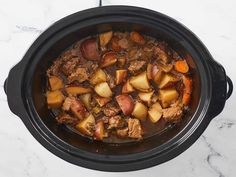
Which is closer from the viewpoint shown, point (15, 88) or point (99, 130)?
point (15, 88)

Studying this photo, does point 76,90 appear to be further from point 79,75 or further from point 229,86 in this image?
point 229,86

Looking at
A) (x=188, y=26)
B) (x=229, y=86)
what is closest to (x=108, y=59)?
(x=188, y=26)

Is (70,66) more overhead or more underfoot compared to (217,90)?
more overhead

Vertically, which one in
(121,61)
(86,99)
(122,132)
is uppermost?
(121,61)

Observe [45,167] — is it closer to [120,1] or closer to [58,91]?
[58,91]

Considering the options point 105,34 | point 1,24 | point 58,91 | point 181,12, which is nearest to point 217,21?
point 181,12

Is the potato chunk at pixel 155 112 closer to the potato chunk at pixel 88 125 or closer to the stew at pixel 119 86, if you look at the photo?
the stew at pixel 119 86
